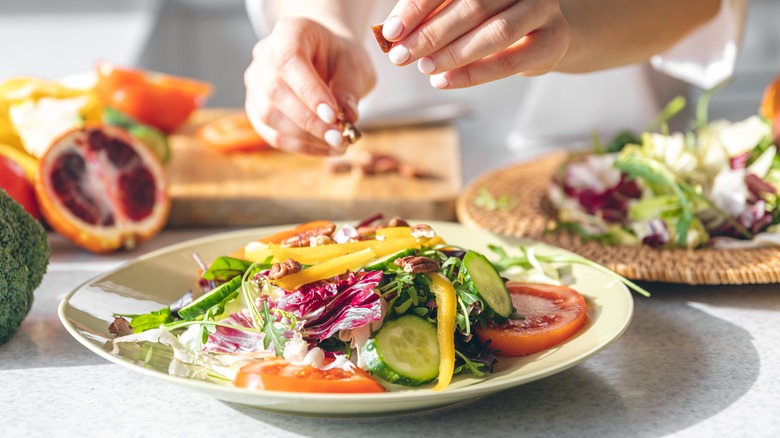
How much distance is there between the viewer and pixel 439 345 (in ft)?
3.66

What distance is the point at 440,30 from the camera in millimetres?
1199

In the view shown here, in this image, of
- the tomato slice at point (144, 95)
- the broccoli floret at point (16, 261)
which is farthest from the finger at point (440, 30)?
the tomato slice at point (144, 95)

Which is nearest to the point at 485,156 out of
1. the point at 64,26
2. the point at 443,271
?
the point at 443,271

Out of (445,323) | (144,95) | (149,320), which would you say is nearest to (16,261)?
(149,320)

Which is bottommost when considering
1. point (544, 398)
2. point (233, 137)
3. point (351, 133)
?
point (544, 398)

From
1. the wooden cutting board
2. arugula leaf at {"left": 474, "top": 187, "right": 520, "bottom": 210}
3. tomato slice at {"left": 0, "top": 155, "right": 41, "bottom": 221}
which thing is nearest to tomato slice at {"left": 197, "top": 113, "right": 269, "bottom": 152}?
the wooden cutting board

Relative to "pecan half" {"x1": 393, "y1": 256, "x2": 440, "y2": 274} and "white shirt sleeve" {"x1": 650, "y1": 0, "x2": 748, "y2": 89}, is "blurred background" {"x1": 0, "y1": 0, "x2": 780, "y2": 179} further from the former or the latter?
"pecan half" {"x1": 393, "y1": 256, "x2": 440, "y2": 274}

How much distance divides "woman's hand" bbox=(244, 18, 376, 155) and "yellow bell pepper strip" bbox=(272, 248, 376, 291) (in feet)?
1.13

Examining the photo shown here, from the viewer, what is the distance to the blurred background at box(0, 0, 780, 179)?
383 cm

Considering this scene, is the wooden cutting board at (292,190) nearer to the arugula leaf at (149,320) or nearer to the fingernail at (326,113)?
the fingernail at (326,113)

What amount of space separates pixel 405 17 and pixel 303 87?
400 mm

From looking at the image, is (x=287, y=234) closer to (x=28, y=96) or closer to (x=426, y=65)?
(x=426, y=65)

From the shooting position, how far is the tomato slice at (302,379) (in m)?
1.03

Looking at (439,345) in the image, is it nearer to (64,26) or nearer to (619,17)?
(619,17)
